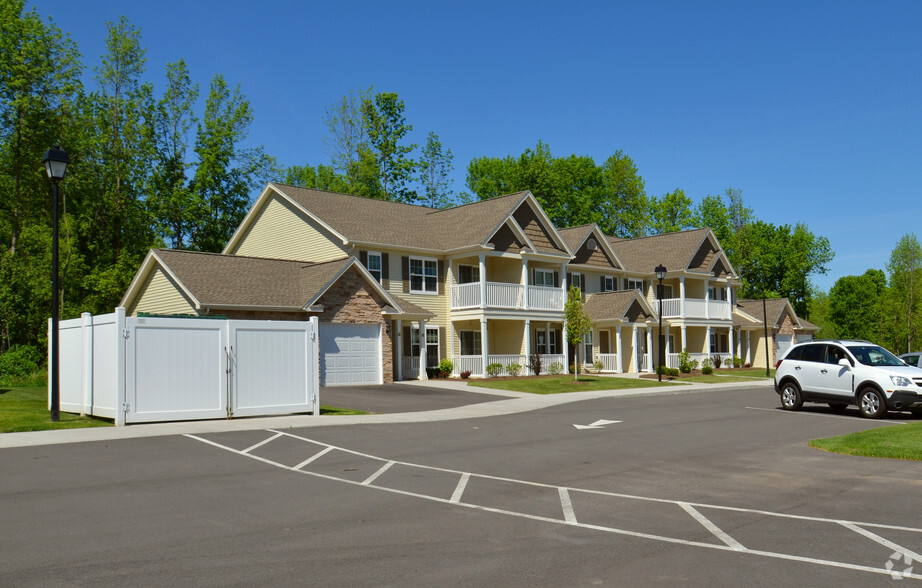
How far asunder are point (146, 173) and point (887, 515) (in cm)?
4883

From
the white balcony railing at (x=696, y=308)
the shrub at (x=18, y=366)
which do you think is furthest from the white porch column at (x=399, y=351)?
the white balcony railing at (x=696, y=308)

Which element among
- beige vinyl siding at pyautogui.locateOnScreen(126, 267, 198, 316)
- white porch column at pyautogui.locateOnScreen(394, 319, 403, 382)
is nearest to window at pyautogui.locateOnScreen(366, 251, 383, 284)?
white porch column at pyautogui.locateOnScreen(394, 319, 403, 382)

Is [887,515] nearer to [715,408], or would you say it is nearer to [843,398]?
[843,398]

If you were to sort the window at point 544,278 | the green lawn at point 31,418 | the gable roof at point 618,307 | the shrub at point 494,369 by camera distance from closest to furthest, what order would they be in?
the green lawn at point 31,418
the shrub at point 494,369
the window at point 544,278
the gable roof at point 618,307

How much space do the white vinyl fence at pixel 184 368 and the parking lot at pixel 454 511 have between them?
6.21 feet

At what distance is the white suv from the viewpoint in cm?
1872

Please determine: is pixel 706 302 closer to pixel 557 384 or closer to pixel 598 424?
pixel 557 384

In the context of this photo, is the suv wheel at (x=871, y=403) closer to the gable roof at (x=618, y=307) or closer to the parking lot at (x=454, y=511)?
the parking lot at (x=454, y=511)

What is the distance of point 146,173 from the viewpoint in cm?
4928

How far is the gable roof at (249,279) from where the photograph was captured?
27.5 meters

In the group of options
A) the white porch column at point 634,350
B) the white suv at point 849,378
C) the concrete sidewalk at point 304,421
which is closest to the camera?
the concrete sidewalk at point 304,421

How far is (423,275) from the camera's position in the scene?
36250 millimetres

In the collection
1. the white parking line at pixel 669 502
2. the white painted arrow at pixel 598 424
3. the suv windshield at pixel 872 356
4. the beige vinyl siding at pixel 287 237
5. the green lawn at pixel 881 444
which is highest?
the beige vinyl siding at pixel 287 237

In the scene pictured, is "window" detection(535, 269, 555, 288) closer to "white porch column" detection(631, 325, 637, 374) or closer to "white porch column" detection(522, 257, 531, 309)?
"white porch column" detection(522, 257, 531, 309)
